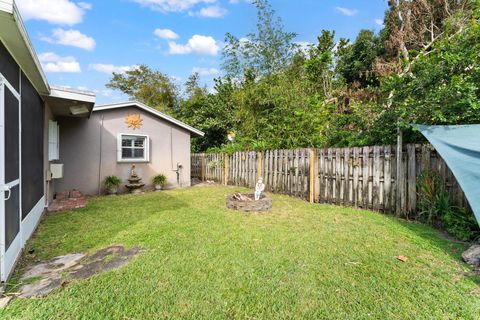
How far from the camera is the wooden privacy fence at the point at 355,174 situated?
16.1ft

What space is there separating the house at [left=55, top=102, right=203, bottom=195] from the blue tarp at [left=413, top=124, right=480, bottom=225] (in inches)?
344

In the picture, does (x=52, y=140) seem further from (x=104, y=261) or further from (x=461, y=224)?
(x=461, y=224)

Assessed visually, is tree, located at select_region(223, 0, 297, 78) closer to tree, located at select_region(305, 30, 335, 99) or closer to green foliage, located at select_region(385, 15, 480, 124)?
tree, located at select_region(305, 30, 335, 99)

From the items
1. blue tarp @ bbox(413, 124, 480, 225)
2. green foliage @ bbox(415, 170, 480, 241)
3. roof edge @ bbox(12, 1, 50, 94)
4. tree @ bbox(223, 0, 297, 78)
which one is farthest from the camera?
tree @ bbox(223, 0, 297, 78)

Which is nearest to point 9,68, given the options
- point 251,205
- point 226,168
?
point 251,205

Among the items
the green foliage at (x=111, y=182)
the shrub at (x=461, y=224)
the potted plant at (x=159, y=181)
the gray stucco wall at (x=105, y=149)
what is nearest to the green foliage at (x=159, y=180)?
the potted plant at (x=159, y=181)

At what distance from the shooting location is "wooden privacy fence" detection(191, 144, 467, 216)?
4.90 m

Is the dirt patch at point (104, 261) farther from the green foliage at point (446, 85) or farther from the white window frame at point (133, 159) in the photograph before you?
the white window frame at point (133, 159)

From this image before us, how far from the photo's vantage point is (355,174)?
6.04 meters

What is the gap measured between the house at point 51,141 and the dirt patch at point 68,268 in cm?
27

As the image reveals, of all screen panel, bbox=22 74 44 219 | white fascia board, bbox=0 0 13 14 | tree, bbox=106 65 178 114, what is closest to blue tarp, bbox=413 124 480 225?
white fascia board, bbox=0 0 13 14

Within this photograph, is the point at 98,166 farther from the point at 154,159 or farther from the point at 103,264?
the point at 103,264

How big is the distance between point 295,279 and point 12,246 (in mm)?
3338

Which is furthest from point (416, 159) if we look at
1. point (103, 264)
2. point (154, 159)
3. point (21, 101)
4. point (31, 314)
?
point (154, 159)
